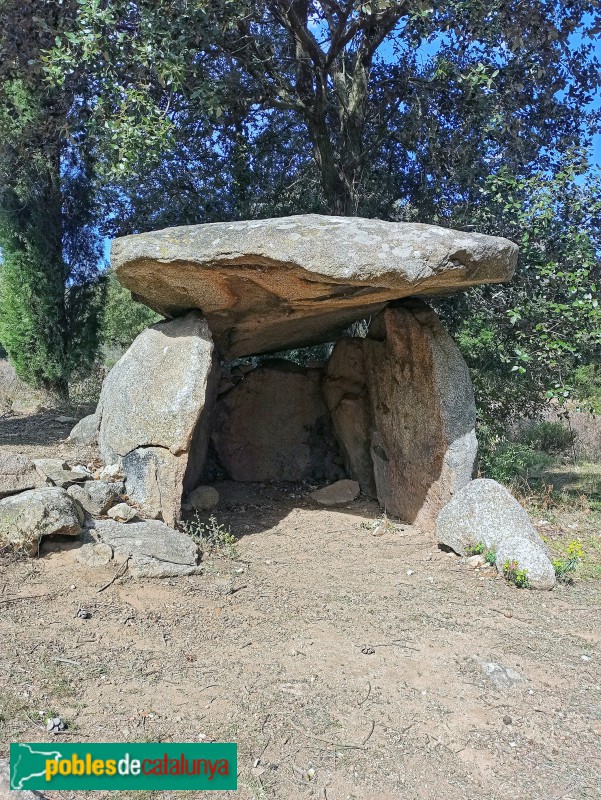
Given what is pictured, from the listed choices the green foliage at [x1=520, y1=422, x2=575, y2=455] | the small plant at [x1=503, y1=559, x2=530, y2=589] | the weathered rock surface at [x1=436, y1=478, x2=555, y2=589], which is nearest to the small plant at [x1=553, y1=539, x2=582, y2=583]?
the weathered rock surface at [x1=436, y1=478, x2=555, y2=589]

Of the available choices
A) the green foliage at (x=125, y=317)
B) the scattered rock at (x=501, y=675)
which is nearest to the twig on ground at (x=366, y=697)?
the scattered rock at (x=501, y=675)

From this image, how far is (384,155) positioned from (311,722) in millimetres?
7510

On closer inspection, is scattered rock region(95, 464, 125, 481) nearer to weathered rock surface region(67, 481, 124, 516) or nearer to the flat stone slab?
weathered rock surface region(67, 481, 124, 516)

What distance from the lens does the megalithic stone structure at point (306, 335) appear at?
557cm

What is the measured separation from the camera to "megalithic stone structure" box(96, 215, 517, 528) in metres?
5.57

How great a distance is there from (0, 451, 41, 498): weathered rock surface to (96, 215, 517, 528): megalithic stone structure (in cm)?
83

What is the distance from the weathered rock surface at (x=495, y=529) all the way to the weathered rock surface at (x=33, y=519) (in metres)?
2.83

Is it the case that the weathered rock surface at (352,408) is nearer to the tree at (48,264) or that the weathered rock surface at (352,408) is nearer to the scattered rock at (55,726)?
the scattered rock at (55,726)

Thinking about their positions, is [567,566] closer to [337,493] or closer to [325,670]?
[325,670]

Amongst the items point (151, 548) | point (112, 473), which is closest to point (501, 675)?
point (151, 548)

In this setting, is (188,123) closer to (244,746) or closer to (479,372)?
(479,372)

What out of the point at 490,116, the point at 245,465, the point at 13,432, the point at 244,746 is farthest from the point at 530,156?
the point at 244,746

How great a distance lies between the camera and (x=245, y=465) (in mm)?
8211

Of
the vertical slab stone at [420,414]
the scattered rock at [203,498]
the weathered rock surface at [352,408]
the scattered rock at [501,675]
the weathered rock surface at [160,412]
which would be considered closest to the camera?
the scattered rock at [501,675]
